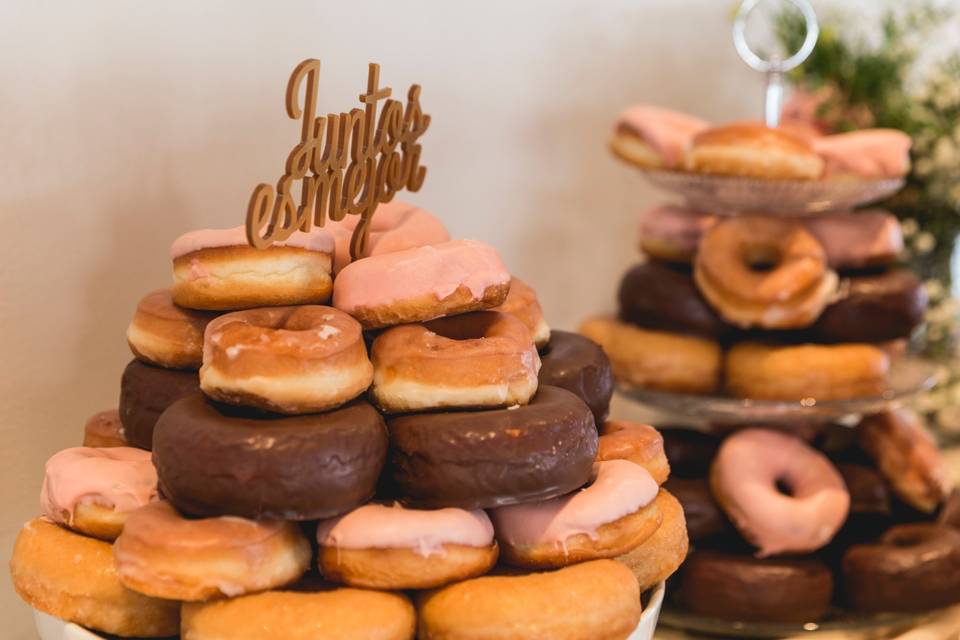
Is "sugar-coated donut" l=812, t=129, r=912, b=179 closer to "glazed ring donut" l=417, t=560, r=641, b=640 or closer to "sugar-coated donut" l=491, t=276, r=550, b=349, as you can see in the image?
"sugar-coated donut" l=491, t=276, r=550, b=349

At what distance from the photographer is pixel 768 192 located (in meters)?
1.57

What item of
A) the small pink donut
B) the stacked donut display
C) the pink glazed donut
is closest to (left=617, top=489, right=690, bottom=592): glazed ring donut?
the stacked donut display

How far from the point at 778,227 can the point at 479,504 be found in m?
0.88

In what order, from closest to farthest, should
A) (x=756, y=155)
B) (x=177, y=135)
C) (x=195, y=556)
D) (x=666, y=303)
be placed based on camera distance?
(x=195, y=556), (x=177, y=135), (x=756, y=155), (x=666, y=303)

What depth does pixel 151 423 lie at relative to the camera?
1.00 m

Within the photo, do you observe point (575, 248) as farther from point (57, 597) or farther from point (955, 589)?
point (57, 597)

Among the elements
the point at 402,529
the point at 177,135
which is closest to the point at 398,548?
the point at 402,529

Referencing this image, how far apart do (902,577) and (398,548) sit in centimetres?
95

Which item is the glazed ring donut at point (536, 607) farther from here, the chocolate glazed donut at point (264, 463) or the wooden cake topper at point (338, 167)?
the wooden cake topper at point (338, 167)

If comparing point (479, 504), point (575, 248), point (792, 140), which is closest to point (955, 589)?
point (792, 140)

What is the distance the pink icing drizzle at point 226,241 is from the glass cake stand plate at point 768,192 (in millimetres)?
753

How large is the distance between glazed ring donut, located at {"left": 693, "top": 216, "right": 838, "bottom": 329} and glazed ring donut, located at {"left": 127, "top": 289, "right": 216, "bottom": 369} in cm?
83

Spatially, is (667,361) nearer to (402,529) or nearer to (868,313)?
(868,313)

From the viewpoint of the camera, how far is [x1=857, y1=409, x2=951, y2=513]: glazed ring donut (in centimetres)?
163
